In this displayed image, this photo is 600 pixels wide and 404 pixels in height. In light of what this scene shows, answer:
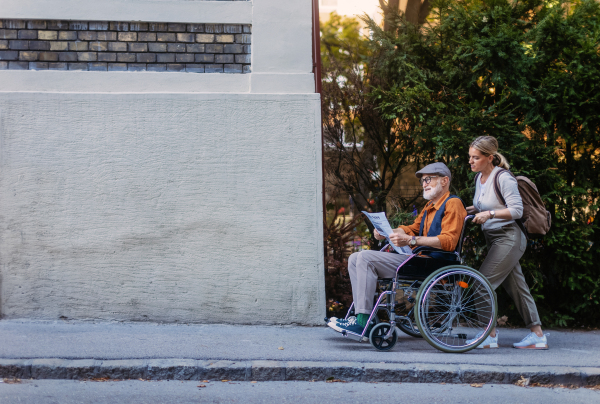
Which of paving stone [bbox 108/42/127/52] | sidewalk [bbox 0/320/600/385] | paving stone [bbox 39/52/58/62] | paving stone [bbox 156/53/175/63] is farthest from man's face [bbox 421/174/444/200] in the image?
paving stone [bbox 39/52/58/62]

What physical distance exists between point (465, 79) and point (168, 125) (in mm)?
3231

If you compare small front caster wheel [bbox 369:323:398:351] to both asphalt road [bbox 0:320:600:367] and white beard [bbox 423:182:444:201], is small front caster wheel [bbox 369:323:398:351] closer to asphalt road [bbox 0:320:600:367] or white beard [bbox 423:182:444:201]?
asphalt road [bbox 0:320:600:367]

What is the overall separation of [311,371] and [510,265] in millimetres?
2041

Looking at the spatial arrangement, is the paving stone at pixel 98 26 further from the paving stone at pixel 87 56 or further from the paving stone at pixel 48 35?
the paving stone at pixel 48 35

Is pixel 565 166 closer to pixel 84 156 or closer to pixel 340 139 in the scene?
pixel 340 139

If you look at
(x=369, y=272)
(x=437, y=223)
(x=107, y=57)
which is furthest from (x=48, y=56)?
(x=437, y=223)

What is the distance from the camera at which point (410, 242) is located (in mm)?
4445

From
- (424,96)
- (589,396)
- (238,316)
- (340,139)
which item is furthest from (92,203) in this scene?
(589,396)

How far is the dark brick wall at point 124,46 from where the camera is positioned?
5.59m

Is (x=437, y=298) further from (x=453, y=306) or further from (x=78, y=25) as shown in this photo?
(x=78, y=25)

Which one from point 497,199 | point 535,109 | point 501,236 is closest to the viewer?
point 497,199

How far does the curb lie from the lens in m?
3.94

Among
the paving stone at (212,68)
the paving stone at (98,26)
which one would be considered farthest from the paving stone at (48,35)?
the paving stone at (212,68)

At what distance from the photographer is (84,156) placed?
18.0 ft
